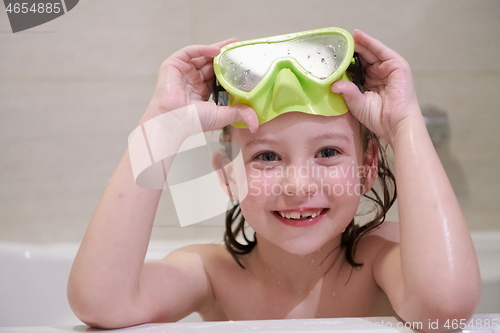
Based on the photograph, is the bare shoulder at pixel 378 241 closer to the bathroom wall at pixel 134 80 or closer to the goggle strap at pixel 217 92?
the goggle strap at pixel 217 92

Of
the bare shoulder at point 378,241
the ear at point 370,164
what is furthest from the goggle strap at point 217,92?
the bare shoulder at point 378,241

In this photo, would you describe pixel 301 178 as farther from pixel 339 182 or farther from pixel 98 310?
pixel 98 310

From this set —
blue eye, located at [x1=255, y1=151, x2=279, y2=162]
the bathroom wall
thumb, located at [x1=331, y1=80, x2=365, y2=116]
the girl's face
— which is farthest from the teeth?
the bathroom wall

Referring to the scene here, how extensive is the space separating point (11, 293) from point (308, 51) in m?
1.08

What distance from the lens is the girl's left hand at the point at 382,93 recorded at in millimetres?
798

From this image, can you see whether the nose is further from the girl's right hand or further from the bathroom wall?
the bathroom wall

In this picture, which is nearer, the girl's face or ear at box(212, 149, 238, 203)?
the girl's face

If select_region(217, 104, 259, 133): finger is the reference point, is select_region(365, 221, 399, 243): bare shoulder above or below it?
below

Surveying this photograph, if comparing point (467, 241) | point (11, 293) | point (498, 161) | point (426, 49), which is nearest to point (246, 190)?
point (467, 241)

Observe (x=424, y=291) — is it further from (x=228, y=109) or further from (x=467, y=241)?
(x=228, y=109)

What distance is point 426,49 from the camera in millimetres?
1473

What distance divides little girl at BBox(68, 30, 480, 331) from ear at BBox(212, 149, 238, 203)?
0.02 meters

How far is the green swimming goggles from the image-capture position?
79 cm

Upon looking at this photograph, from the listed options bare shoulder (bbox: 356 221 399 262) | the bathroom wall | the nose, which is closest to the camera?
the nose
